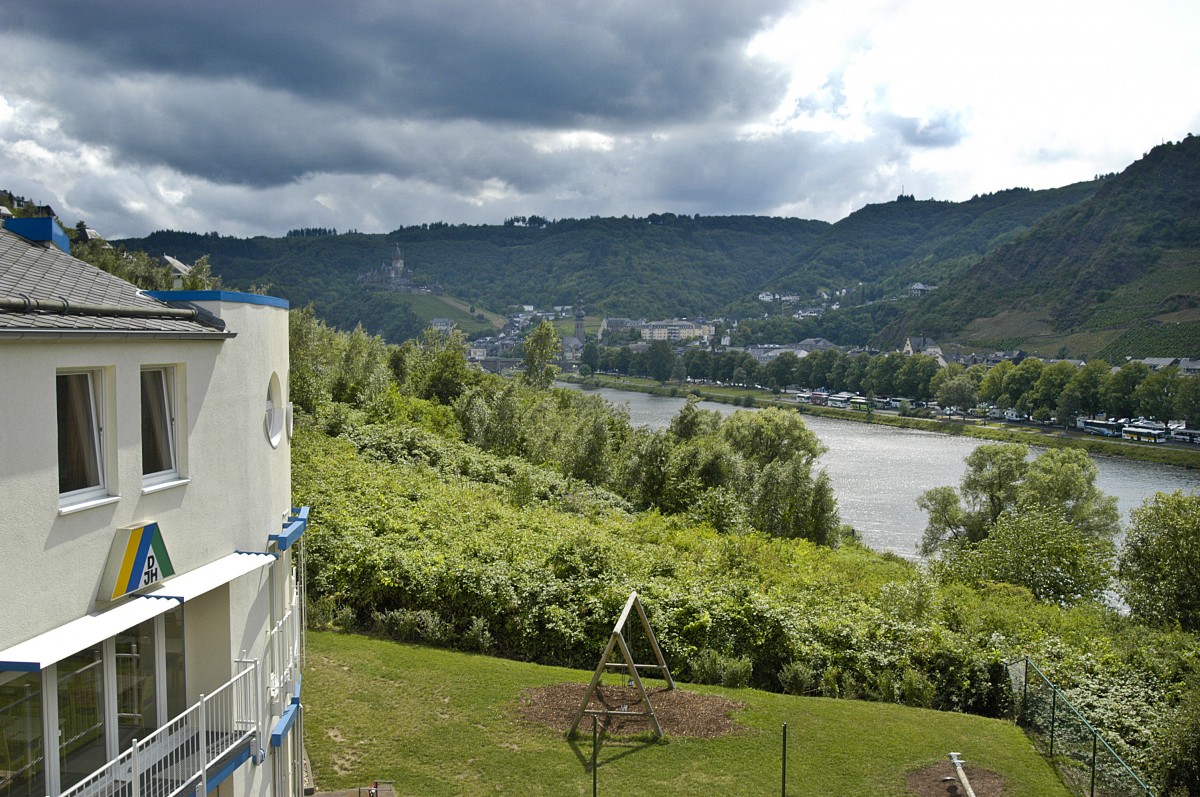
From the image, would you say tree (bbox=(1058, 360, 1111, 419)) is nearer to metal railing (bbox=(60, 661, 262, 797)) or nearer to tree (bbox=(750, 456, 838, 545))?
tree (bbox=(750, 456, 838, 545))

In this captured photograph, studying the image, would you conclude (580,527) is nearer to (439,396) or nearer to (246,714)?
(246,714)

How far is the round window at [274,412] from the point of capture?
32.7ft

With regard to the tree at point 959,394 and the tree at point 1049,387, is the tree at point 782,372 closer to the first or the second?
the tree at point 959,394

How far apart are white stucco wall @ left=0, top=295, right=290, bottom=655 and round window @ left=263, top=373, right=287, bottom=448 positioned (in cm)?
Result: 18

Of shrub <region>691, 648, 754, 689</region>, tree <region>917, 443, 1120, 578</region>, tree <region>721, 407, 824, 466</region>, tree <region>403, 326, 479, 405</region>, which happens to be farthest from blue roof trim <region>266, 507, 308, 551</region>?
tree <region>403, 326, 479, 405</region>

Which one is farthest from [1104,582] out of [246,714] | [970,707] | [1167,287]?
[1167,287]

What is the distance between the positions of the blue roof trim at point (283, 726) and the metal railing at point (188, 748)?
948 millimetres

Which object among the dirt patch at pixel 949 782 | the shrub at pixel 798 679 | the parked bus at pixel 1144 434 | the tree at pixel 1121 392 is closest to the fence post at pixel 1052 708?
the dirt patch at pixel 949 782

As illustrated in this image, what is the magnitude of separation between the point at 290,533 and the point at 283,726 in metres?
2.26

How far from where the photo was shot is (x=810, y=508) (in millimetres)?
43312

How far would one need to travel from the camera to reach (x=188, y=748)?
25.9 ft

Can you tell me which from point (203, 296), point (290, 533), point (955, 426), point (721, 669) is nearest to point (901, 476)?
point (955, 426)

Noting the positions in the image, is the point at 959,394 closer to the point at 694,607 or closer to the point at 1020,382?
the point at 1020,382

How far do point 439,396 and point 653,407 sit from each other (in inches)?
1987
